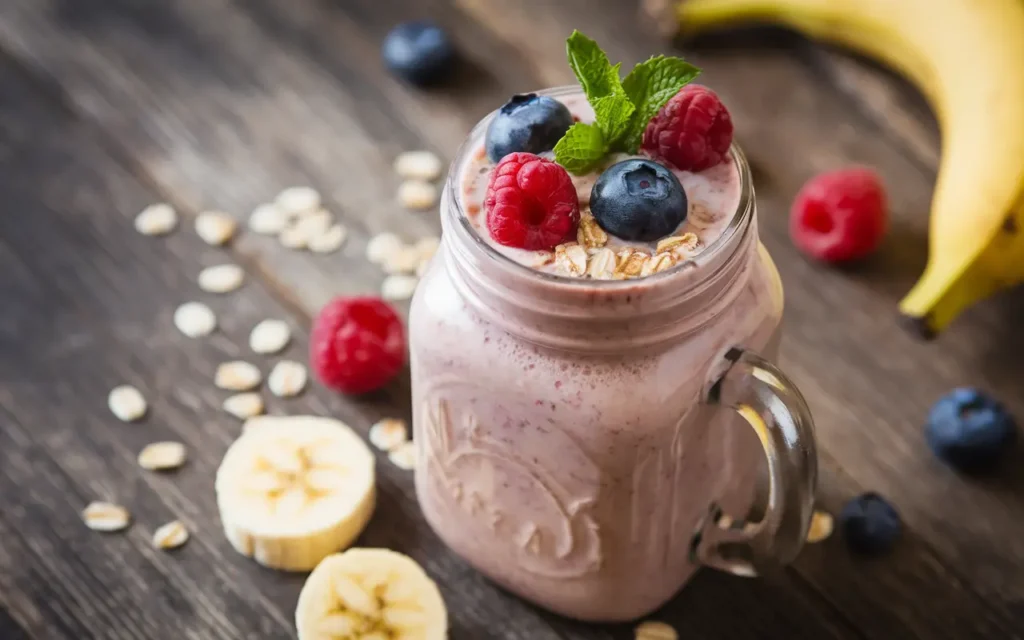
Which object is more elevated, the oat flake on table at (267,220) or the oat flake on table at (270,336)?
the oat flake on table at (267,220)

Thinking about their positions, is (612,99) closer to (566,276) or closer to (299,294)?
(566,276)

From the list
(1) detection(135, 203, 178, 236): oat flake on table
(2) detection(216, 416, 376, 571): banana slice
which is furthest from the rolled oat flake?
(1) detection(135, 203, 178, 236): oat flake on table

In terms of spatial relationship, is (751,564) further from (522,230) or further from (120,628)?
(120,628)

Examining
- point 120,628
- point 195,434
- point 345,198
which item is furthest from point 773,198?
point 120,628

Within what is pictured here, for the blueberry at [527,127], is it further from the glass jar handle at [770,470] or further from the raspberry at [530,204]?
the glass jar handle at [770,470]

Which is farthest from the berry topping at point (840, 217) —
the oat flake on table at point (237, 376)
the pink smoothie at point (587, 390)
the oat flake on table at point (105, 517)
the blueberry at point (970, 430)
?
the oat flake on table at point (105, 517)

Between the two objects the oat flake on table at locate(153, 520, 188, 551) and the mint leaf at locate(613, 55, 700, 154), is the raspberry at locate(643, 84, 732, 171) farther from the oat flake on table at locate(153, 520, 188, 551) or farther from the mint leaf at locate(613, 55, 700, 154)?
the oat flake on table at locate(153, 520, 188, 551)
